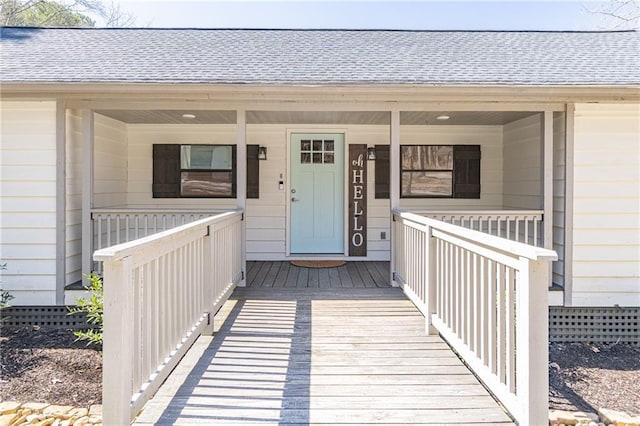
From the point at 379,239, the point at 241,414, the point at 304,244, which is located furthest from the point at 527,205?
the point at 241,414

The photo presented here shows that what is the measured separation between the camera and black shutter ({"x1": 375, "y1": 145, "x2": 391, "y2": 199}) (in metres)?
6.96

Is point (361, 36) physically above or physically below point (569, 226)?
above

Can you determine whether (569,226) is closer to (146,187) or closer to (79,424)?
(79,424)

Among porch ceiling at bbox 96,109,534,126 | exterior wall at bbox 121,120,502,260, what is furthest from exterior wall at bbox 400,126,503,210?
porch ceiling at bbox 96,109,534,126

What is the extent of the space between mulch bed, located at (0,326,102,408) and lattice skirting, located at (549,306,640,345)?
4.74 metres

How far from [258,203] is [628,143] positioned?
4963mm

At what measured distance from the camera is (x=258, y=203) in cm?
706

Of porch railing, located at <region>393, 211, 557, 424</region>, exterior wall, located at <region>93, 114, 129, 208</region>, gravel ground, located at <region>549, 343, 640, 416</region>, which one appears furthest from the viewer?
exterior wall, located at <region>93, 114, 129, 208</region>

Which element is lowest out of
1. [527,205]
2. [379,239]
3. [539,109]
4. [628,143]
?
[379,239]

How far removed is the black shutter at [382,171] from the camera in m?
6.96

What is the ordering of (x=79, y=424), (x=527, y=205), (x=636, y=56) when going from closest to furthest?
(x=79, y=424)
(x=636, y=56)
(x=527, y=205)

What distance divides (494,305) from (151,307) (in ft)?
5.90

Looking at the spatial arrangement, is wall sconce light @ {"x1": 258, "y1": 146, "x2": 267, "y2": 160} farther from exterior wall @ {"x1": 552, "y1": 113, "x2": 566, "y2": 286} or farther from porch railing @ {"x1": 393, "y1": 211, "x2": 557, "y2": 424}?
exterior wall @ {"x1": 552, "y1": 113, "x2": 566, "y2": 286}

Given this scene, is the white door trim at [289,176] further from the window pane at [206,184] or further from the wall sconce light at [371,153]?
the window pane at [206,184]
